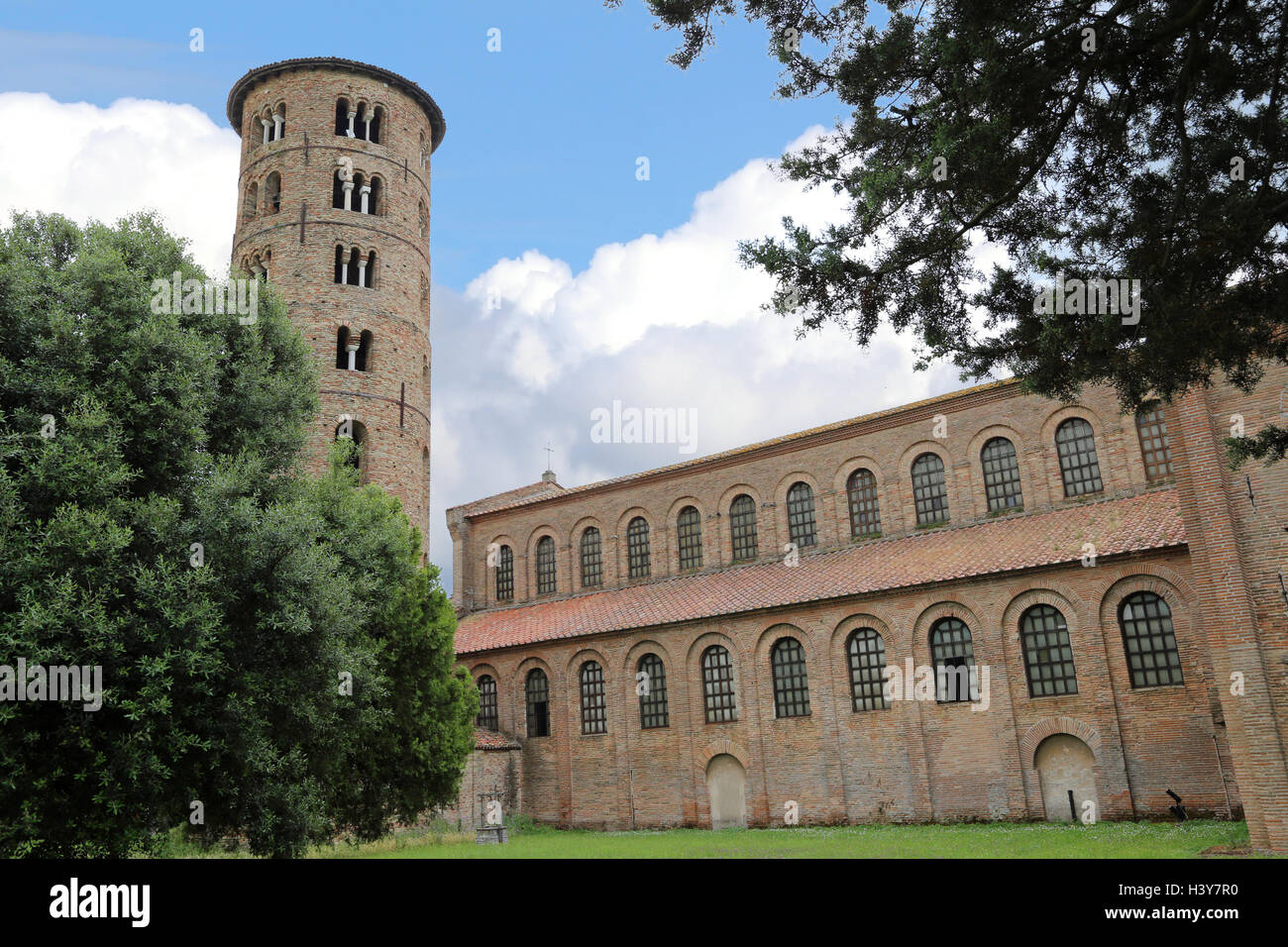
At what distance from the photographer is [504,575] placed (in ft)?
113

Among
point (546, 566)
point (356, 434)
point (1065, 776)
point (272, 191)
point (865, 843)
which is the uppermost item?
point (272, 191)

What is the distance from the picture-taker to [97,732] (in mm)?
9930

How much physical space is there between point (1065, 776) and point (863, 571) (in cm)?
695

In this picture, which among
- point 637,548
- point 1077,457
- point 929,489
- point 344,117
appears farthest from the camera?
point 637,548

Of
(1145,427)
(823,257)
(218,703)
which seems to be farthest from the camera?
(1145,427)

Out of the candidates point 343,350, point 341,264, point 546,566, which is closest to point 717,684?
point 546,566

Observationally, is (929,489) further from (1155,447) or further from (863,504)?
(1155,447)

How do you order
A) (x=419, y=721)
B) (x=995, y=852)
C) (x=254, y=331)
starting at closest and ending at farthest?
1. (x=254, y=331)
2. (x=995, y=852)
3. (x=419, y=721)

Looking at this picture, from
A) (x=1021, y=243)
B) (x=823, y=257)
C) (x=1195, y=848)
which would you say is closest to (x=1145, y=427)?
(x=1195, y=848)

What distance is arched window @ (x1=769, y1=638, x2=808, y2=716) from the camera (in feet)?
79.4

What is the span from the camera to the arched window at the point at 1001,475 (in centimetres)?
2455

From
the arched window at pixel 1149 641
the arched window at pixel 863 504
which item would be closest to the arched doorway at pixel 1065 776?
the arched window at pixel 1149 641
